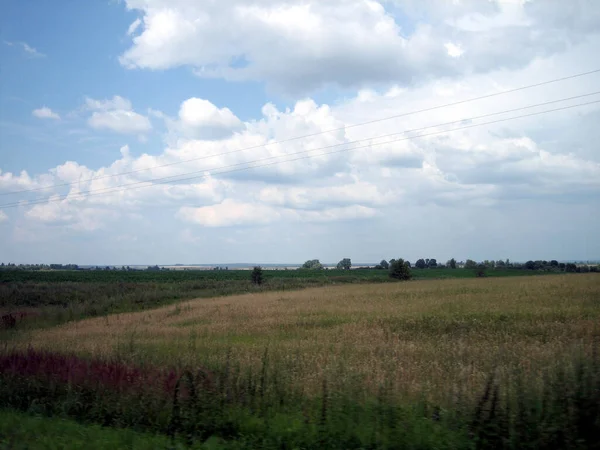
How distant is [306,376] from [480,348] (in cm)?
558

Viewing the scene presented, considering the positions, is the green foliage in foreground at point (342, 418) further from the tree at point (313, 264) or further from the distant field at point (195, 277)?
the tree at point (313, 264)

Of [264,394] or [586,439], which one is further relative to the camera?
[264,394]

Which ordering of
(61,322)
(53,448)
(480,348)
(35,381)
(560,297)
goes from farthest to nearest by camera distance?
(61,322) → (560,297) → (480,348) → (35,381) → (53,448)

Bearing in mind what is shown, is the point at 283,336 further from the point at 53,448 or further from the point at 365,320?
the point at 53,448

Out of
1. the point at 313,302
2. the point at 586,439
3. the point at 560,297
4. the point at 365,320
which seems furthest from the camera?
the point at 313,302

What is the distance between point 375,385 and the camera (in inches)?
364

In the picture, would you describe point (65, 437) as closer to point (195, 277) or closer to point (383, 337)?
point (383, 337)

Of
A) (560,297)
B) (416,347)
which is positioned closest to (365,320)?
(416,347)

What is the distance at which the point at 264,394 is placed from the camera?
8.86m

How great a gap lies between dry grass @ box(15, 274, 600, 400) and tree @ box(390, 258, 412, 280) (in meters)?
37.6

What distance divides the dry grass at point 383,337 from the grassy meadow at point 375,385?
7 cm

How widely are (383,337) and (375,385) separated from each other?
747cm

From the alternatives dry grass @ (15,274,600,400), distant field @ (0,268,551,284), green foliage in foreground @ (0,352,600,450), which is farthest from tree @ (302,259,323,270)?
green foliage in foreground @ (0,352,600,450)

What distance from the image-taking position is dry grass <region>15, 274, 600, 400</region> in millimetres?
10430
